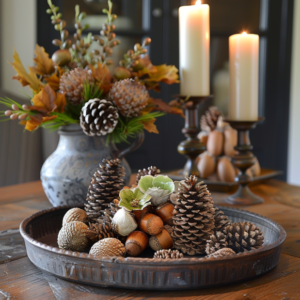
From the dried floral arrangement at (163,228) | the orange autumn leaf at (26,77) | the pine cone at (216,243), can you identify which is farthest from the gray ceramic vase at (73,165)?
the pine cone at (216,243)

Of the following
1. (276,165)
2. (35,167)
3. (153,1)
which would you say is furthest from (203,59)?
(276,165)

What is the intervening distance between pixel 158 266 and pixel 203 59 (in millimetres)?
615

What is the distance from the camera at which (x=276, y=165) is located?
2543 millimetres

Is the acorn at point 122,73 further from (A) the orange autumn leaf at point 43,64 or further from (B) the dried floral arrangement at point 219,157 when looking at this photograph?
(B) the dried floral arrangement at point 219,157

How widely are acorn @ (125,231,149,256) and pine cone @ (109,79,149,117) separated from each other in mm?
310

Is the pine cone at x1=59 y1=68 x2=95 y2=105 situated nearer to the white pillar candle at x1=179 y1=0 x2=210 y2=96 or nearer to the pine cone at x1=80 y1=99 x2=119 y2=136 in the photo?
the pine cone at x1=80 y1=99 x2=119 y2=136

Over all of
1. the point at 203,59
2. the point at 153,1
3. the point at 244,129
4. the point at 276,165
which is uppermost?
the point at 153,1

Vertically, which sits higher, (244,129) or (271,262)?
(244,129)

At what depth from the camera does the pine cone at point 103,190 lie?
595 mm

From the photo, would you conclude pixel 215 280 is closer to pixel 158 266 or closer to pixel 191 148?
pixel 158 266

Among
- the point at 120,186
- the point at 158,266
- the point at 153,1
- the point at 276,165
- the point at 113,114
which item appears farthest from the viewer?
the point at 276,165

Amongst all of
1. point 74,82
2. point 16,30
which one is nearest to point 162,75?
point 74,82

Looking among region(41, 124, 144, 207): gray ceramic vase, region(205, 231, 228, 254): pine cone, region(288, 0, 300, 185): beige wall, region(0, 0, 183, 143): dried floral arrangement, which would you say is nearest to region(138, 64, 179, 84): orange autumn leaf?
region(0, 0, 183, 143): dried floral arrangement

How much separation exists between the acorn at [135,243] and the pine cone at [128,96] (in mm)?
310
